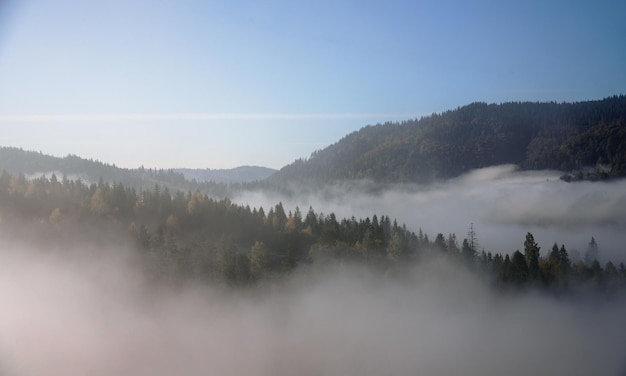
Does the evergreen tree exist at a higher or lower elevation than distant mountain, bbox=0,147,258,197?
lower

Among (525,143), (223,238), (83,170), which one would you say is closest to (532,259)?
(223,238)

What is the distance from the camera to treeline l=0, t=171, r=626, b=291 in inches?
2308

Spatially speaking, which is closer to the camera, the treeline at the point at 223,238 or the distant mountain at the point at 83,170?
the treeline at the point at 223,238

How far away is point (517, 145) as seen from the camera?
187875 millimetres

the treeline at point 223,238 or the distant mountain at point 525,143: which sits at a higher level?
the distant mountain at point 525,143

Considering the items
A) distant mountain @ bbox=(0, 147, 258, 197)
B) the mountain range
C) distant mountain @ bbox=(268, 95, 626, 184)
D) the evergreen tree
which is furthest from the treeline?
distant mountain @ bbox=(268, 95, 626, 184)

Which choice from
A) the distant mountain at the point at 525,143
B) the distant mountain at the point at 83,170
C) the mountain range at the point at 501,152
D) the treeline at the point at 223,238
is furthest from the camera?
the distant mountain at the point at 83,170

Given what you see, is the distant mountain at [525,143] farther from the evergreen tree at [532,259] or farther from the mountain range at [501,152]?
the evergreen tree at [532,259]

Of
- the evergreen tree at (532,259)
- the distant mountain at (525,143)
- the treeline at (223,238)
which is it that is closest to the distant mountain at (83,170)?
the distant mountain at (525,143)

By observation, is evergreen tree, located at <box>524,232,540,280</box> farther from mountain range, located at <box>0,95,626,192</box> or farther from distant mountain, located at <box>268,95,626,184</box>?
distant mountain, located at <box>268,95,626,184</box>

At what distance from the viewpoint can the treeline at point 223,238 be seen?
192 feet

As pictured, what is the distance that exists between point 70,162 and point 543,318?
182132 millimetres

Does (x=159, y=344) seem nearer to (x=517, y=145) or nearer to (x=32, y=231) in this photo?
(x=32, y=231)

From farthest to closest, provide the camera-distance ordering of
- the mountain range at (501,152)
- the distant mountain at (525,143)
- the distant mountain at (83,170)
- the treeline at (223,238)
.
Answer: the distant mountain at (83,170)
the distant mountain at (525,143)
the mountain range at (501,152)
the treeline at (223,238)
